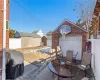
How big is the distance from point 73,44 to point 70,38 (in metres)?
0.74

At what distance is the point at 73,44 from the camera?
15344mm

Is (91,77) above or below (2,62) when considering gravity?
below

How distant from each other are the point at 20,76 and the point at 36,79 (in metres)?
1.06

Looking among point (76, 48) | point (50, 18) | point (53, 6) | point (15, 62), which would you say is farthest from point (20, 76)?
point (50, 18)

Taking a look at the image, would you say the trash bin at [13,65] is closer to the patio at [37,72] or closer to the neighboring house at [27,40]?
the patio at [37,72]

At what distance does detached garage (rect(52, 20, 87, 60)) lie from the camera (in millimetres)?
14988

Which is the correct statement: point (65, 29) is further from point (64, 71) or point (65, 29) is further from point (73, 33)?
point (64, 71)

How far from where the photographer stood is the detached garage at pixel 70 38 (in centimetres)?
1499

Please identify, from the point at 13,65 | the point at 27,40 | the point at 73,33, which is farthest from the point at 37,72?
the point at 27,40

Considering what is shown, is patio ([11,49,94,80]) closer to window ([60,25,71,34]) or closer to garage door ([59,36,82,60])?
garage door ([59,36,82,60])

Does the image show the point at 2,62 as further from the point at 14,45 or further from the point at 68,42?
the point at 14,45

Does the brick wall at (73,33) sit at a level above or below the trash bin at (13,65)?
above

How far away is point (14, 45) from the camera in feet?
103

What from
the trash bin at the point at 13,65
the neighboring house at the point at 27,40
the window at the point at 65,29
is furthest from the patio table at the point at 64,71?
the neighboring house at the point at 27,40
